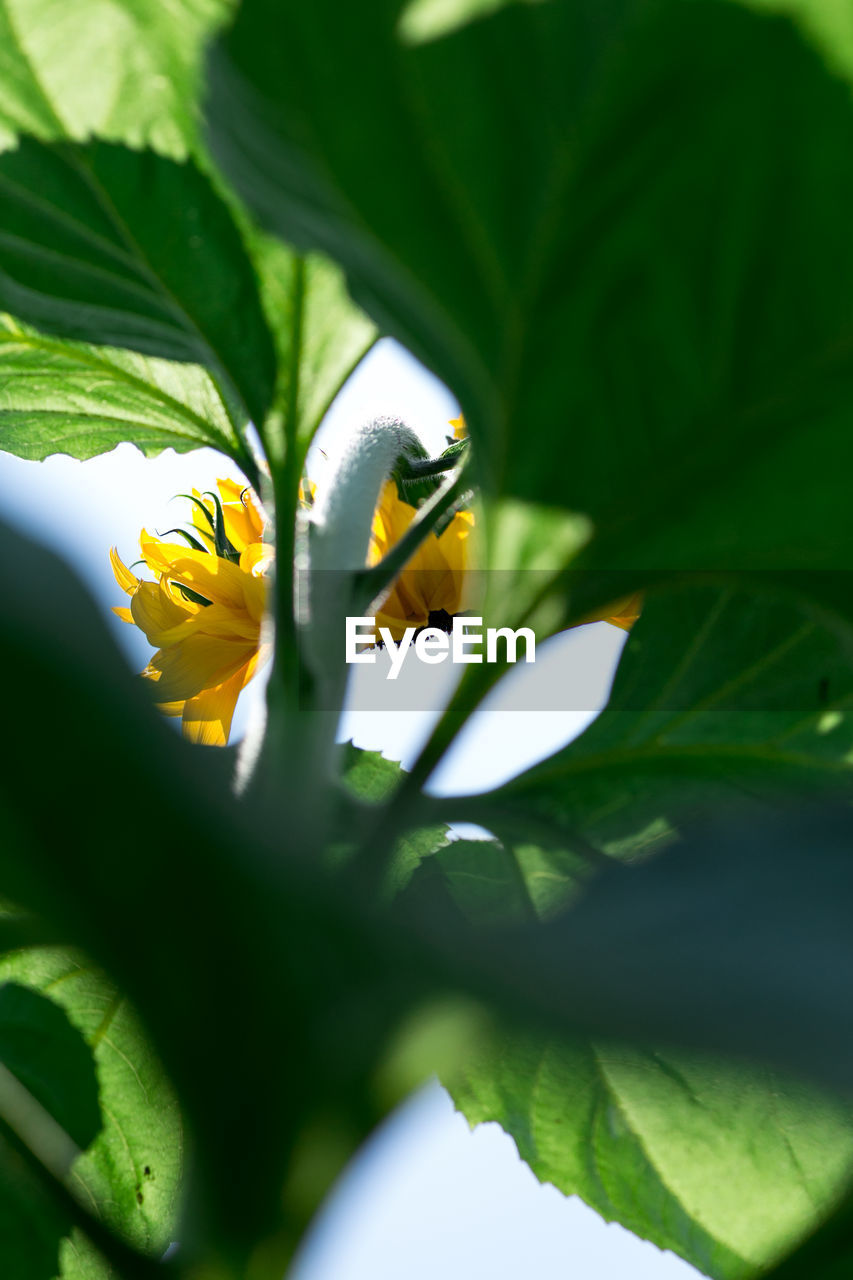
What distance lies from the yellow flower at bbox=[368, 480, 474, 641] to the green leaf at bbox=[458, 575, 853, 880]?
177mm

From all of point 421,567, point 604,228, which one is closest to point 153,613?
point 421,567

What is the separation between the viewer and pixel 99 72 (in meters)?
0.26

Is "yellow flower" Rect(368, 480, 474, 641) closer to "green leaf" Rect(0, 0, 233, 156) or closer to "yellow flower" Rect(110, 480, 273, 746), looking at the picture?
"yellow flower" Rect(110, 480, 273, 746)

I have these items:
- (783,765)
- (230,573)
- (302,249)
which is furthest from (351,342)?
(230,573)

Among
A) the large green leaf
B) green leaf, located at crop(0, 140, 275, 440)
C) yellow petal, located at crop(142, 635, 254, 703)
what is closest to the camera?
the large green leaf

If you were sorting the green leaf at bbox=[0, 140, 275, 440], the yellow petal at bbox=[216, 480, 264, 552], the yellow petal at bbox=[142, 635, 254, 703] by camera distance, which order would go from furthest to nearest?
the yellow petal at bbox=[216, 480, 264, 552], the yellow petal at bbox=[142, 635, 254, 703], the green leaf at bbox=[0, 140, 275, 440]

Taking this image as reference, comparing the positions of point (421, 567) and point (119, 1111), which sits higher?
point (421, 567)

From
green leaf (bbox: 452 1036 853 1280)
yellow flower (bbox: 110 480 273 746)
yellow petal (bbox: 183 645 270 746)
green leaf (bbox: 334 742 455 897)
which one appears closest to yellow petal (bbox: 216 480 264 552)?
yellow flower (bbox: 110 480 273 746)

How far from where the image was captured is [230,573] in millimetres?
600

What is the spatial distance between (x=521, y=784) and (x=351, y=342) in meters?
0.14

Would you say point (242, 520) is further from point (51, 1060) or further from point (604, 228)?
point (604, 228)

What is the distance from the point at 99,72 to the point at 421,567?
1.18 ft

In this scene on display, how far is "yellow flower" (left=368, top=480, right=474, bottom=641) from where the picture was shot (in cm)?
54

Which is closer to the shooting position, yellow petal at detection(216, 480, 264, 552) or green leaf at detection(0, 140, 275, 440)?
green leaf at detection(0, 140, 275, 440)
